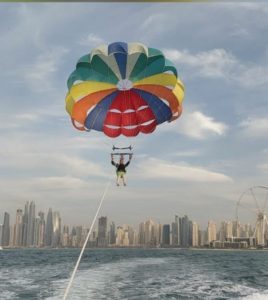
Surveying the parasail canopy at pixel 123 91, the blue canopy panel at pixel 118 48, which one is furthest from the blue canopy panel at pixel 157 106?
the blue canopy panel at pixel 118 48

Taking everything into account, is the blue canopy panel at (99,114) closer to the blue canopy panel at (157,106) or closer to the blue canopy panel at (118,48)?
the blue canopy panel at (157,106)

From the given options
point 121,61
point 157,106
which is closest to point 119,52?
point 121,61

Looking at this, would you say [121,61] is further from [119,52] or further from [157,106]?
[157,106]

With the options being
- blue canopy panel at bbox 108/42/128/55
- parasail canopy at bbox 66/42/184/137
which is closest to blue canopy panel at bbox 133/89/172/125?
parasail canopy at bbox 66/42/184/137

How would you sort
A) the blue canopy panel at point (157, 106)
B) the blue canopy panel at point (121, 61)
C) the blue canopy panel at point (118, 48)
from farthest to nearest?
the blue canopy panel at point (157, 106), the blue canopy panel at point (121, 61), the blue canopy panel at point (118, 48)

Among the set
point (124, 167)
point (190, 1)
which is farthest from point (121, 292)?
point (190, 1)

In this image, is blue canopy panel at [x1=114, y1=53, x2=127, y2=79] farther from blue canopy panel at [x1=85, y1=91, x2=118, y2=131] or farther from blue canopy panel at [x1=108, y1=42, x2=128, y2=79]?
blue canopy panel at [x1=85, y1=91, x2=118, y2=131]

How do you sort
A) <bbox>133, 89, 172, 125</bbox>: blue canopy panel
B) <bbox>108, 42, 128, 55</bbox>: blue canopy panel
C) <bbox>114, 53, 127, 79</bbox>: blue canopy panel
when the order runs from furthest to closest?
<bbox>133, 89, 172, 125</bbox>: blue canopy panel
<bbox>114, 53, 127, 79</bbox>: blue canopy panel
<bbox>108, 42, 128, 55</bbox>: blue canopy panel

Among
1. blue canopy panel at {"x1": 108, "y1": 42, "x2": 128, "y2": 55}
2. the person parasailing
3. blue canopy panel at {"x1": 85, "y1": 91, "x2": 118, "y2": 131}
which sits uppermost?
blue canopy panel at {"x1": 108, "y1": 42, "x2": 128, "y2": 55}
